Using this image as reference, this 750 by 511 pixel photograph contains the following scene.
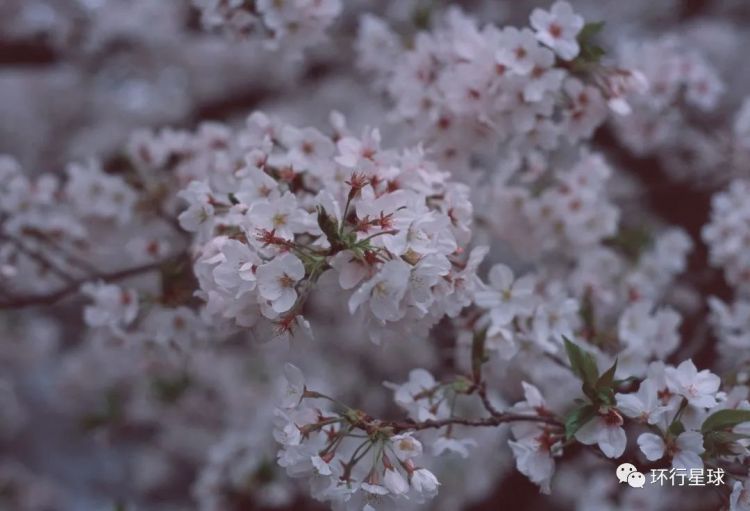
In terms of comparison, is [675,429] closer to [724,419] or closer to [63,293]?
[724,419]

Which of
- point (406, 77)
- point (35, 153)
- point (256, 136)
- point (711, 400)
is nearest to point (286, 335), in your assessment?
point (256, 136)

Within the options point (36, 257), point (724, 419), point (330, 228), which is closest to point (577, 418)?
point (724, 419)

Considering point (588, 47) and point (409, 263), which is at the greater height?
point (588, 47)

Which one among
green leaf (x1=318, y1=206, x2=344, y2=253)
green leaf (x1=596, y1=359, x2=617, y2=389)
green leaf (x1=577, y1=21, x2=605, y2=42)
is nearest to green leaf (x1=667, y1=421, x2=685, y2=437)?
green leaf (x1=596, y1=359, x2=617, y2=389)

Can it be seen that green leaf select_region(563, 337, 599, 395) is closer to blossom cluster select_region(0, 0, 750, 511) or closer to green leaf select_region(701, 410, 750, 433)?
blossom cluster select_region(0, 0, 750, 511)

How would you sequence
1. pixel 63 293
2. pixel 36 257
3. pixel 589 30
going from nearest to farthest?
1. pixel 589 30
2. pixel 63 293
3. pixel 36 257

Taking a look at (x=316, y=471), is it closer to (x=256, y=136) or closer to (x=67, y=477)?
(x=256, y=136)
